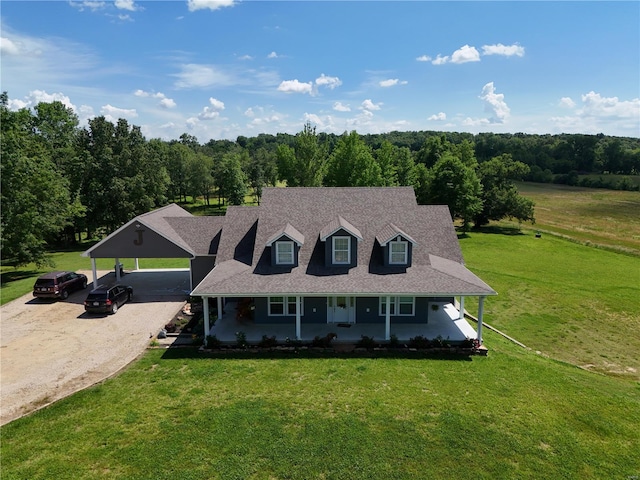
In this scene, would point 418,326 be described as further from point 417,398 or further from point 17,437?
point 17,437

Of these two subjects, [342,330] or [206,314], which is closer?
[206,314]

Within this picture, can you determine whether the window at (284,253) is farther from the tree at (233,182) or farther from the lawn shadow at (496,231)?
the tree at (233,182)

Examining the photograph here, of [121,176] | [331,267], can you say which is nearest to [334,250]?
[331,267]

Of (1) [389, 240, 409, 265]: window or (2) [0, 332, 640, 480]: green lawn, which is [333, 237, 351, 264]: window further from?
(2) [0, 332, 640, 480]: green lawn

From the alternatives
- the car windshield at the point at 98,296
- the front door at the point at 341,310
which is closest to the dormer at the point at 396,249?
the front door at the point at 341,310

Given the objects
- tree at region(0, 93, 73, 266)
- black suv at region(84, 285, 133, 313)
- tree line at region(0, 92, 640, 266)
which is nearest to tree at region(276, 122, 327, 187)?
tree line at region(0, 92, 640, 266)

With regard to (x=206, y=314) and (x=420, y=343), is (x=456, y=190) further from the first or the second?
(x=206, y=314)

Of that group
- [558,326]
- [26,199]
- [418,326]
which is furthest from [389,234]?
[26,199]
